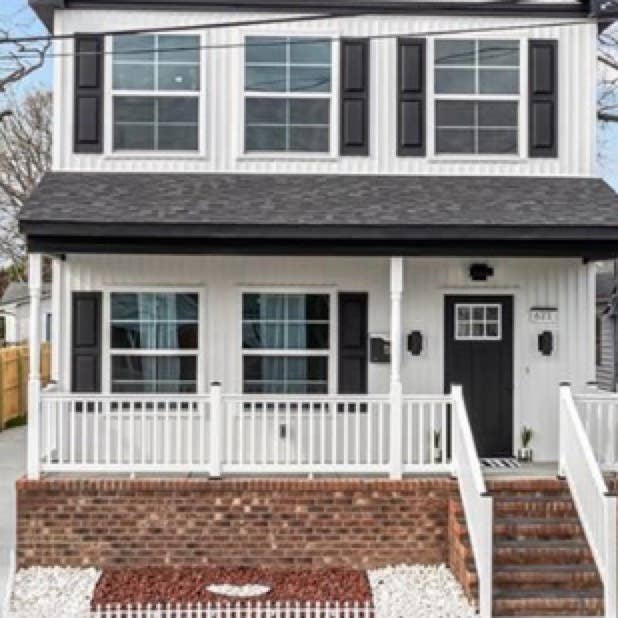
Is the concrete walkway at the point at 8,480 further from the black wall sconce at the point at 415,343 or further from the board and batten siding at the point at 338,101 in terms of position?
the black wall sconce at the point at 415,343

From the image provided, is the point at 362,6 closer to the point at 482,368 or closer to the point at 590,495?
the point at 482,368

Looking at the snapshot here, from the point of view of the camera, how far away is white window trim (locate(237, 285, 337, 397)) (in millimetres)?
11383

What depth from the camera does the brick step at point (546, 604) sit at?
8.36 metres

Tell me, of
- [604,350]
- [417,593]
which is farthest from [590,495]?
[604,350]

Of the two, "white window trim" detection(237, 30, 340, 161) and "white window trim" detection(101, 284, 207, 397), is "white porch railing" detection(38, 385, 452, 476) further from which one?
"white window trim" detection(237, 30, 340, 161)

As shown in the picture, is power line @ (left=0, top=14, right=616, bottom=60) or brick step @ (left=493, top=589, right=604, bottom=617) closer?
brick step @ (left=493, top=589, right=604, bottom=617)

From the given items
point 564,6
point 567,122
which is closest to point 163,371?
point 567,122

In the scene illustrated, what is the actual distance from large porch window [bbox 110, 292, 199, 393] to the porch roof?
1310 millimetres

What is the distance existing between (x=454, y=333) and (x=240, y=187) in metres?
3.24

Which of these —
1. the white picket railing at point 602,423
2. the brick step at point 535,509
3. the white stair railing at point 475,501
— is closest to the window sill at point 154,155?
the white stair railing at point 475,501

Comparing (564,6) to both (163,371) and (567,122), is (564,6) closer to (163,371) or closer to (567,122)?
(567,122)

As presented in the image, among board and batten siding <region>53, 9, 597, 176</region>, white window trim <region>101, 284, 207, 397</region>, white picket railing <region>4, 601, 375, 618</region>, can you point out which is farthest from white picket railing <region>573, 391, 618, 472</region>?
white window trim <region>101, 284, 207, 397</region>

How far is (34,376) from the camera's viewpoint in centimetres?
993

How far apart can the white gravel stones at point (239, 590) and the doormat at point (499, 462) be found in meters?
3.27
